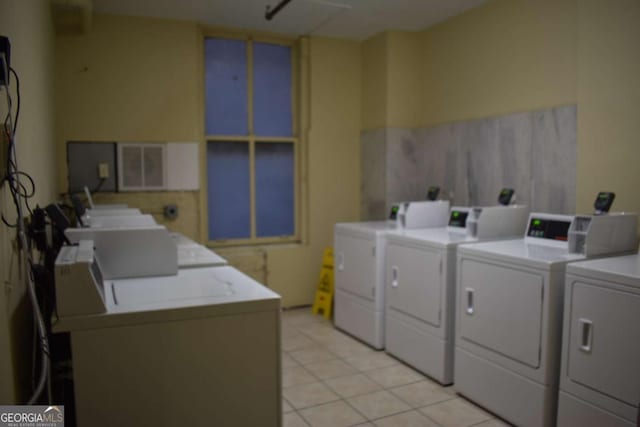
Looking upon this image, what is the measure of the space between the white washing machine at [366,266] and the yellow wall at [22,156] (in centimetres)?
235

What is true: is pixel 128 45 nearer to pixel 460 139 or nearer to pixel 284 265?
pixel 284 265

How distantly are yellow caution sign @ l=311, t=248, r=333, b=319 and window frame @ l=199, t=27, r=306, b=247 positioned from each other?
371 mm

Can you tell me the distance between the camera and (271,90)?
197 inches

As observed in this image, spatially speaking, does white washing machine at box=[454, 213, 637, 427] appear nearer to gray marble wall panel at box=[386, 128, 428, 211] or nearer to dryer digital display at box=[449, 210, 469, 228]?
dryer digital display at box=[449, 210, 469, 228]

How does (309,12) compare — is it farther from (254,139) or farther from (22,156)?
(22,156)

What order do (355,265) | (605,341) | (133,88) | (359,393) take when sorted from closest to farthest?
(605,341) < (359,393) < (355,265) < (133,88)

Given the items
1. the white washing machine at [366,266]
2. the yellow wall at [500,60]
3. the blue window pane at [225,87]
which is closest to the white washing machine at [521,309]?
the white washing machine at [366,266]

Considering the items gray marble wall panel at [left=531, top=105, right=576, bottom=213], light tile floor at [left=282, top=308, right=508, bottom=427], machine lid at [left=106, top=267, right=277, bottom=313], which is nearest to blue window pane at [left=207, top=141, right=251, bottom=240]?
light tile floor at [left=282, top=308, right=508, bottom=427]

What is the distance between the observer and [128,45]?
424 cm

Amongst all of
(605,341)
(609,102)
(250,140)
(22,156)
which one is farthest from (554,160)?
(22,156)

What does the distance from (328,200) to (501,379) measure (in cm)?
280

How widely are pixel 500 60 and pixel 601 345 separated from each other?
2507 mm

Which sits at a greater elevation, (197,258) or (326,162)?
(326,162)

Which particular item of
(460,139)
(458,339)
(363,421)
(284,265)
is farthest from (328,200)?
(363,421)
